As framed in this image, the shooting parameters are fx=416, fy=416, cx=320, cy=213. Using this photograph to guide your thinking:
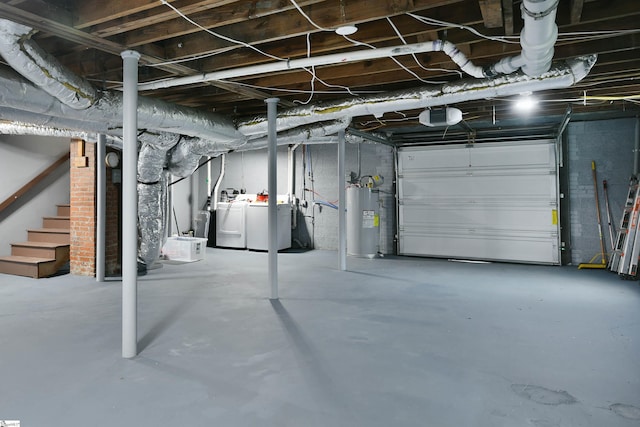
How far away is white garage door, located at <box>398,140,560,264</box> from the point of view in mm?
6391

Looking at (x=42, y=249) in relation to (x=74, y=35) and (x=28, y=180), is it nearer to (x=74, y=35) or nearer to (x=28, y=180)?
(x=28, y=180)

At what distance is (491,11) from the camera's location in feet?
7.89

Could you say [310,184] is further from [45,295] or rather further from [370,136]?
[45,295]

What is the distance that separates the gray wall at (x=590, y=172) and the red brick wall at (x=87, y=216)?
6629 mm

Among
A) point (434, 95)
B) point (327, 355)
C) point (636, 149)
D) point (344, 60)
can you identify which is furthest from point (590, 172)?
point (327, 355)

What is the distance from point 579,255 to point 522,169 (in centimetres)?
153

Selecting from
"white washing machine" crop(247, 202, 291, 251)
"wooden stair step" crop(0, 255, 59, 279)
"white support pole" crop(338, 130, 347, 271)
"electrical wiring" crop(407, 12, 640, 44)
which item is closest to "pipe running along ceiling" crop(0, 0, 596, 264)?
"electrical wiring" crop(407, 12, 640, 44)

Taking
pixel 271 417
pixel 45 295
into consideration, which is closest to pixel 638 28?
pixel 271 417

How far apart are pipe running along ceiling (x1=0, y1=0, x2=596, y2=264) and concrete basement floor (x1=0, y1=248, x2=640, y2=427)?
1.61 metres

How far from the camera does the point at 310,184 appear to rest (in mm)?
8312

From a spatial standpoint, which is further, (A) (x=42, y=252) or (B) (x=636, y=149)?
(B) (x=636, y=149)

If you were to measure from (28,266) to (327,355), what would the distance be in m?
4.60

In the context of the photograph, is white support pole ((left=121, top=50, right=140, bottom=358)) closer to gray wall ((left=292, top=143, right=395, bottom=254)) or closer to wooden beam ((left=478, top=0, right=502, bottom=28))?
wooden beam ((left=478, top=0, right=502, bottom=28))

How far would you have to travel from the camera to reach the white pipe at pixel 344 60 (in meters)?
2.75
